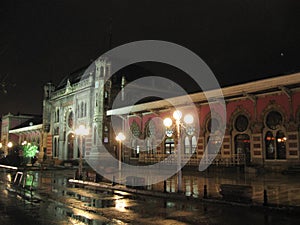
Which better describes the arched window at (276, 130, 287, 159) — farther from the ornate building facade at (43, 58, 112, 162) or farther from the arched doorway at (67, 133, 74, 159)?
the arched doorway at (67, 133, 74, 159)

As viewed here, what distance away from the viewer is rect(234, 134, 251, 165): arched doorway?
88.1ft

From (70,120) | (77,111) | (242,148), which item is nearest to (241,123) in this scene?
(242,148)

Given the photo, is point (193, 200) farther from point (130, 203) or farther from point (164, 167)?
point (164, 167)

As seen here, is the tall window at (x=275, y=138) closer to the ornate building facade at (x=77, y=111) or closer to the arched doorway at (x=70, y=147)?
the ornate building facade at (x=77, y=111)

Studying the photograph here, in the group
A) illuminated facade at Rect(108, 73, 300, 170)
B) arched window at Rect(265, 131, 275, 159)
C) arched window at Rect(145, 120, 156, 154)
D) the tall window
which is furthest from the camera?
arched window at Rect(145, 120, 156, 154)

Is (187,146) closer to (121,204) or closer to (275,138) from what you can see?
(275,138)

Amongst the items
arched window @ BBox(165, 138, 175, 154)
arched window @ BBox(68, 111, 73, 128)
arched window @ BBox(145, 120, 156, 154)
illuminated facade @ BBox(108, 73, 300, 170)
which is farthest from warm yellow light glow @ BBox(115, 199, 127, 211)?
arched window @ BBox(68, 111, 73, 128)

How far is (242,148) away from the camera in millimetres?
27203

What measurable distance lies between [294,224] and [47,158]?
53.8 metres

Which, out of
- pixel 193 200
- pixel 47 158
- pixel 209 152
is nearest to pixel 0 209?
pixel 193 200

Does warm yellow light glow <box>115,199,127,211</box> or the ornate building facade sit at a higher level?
the ornate building facade

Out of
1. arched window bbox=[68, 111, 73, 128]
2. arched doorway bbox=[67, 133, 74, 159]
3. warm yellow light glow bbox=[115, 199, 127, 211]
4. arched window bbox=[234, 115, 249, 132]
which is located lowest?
warm yellow light glow bbox=[115, 199, 127, 211]

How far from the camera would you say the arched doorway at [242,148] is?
2684 cm

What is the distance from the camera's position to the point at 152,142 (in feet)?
117
